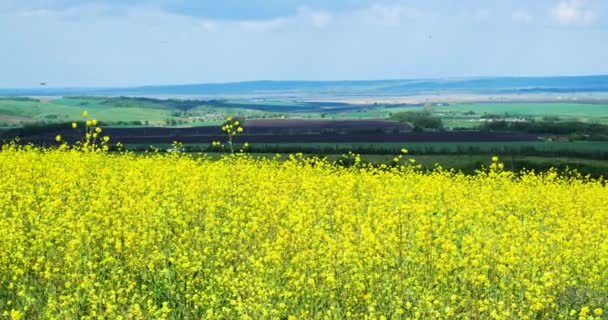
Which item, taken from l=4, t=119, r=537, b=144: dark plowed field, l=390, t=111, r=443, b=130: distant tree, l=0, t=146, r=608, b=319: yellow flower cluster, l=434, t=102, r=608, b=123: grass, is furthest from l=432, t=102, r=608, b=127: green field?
l=0, t=146, r=608, b=319: yellow flower cluster

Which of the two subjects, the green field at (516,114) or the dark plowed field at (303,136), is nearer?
the dark plowed field at (303,136)

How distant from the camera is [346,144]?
4941cm

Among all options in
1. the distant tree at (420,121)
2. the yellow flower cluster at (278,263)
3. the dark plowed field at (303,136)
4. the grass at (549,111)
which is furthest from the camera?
the grass at (549,111)

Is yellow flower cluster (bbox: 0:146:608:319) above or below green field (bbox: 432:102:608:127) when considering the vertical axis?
above

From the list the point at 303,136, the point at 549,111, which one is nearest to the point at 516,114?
the point at 549,111

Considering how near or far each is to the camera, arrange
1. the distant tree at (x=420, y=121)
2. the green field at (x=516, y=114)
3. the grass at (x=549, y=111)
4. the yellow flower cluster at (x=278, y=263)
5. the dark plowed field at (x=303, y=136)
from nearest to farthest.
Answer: the yellow flower cluster at (x=278, y=263)
the dark plowed field at (x=303, y=136)
the distant tree at (x=420, y=121)
the green field at (x=516, y=114)
the grass at (x=549, y=111)

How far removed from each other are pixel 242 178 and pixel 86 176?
3.11m

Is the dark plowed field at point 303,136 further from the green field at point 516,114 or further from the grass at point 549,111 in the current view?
the grass at point 549,111

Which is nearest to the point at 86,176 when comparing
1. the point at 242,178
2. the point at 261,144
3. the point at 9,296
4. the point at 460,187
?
the point at 242,178

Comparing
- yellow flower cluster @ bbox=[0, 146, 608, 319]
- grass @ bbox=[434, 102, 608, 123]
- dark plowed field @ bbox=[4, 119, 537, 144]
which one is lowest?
grass @ bbox=[434, 102, 608, 123]

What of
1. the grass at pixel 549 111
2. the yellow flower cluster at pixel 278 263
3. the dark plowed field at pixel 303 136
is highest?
the yellow flower cluster at pixel 278 263

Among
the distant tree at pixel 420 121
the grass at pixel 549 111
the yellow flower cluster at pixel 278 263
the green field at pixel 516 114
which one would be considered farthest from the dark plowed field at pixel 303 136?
Result: the grass at pixel 549 111

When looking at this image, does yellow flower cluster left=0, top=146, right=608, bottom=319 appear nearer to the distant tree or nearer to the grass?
the distant tree

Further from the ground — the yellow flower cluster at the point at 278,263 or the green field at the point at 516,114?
the yellow flower cluster at the point at 278,263
